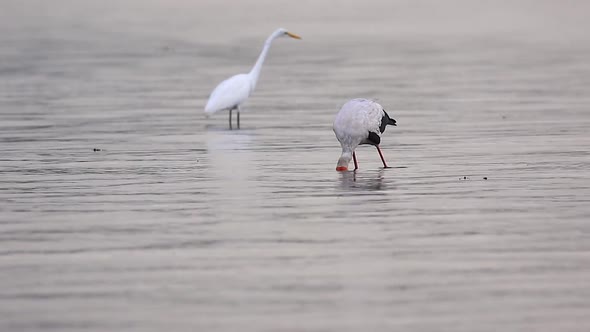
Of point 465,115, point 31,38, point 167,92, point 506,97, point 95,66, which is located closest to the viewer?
point 465,115

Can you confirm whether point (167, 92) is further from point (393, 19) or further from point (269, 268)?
point (393, 19)

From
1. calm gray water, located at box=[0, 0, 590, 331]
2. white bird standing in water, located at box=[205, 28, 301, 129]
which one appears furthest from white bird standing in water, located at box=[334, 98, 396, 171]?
white bird standing in water, located at box=[205, 28, 301, 129]

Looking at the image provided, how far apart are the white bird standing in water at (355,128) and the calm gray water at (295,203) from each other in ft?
1.04

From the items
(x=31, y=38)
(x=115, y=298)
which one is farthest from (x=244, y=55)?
(x=115, y=298)

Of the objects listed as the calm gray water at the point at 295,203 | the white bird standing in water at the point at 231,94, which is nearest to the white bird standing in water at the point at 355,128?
the calm gray water at the point at 295,203

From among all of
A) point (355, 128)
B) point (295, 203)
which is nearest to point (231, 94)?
point (355, 128)

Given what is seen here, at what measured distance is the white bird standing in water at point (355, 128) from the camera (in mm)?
17078

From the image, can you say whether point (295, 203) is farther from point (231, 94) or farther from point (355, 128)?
point (231, 94)

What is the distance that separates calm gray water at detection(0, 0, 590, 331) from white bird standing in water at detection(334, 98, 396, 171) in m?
0.32

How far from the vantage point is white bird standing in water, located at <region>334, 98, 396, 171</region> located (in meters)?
17.1

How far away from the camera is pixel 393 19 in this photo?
65938 millimetres

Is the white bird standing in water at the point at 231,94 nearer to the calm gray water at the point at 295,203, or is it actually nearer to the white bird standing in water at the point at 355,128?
the calm gray water at the point at 295,203

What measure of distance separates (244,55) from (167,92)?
42.8ft

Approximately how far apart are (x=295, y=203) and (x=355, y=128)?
3101 mm
